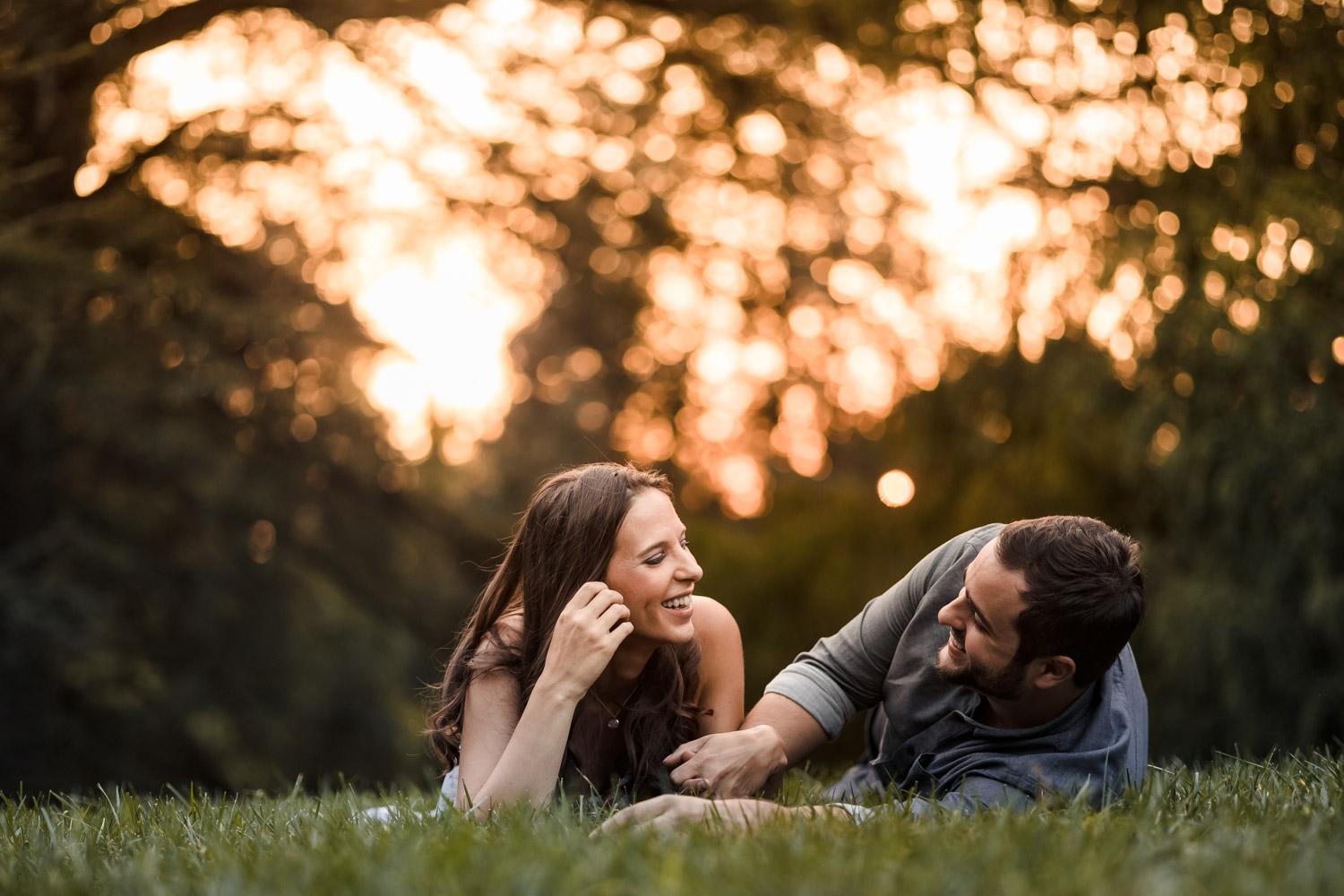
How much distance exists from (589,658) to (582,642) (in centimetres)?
5

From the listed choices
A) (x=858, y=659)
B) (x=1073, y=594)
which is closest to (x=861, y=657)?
(x=858, y=659)

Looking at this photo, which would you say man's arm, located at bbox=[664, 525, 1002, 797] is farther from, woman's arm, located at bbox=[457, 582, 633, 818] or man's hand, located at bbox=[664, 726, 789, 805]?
woman's arm, located at bbox=[457, 582, 633, 818]

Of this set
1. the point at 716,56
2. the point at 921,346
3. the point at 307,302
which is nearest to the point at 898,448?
the point at 921,346

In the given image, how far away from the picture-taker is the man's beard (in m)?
3.23

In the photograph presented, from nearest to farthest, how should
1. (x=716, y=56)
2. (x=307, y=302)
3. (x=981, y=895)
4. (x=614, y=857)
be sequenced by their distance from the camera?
(x=981, y=895) → (x=614, y=857) → (x=716, y=56) → (x=307, y=302)

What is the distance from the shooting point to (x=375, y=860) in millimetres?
2426

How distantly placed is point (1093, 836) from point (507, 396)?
51.9 feet

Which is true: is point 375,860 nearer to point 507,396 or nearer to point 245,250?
point 245,250

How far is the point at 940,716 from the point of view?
3611 mm

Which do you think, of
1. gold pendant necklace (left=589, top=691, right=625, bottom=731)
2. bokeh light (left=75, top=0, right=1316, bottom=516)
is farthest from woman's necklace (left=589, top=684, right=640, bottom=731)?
bokeh light (left=75, top=0, right=1316, bottom=516)

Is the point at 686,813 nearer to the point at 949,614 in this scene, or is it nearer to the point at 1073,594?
the point at 949,614

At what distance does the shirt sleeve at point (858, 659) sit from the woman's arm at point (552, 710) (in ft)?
2.08

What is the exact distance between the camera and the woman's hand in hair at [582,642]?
3363 millimetres

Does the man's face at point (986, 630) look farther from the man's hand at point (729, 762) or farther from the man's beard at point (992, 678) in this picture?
the man's hand at point (729, 762)
